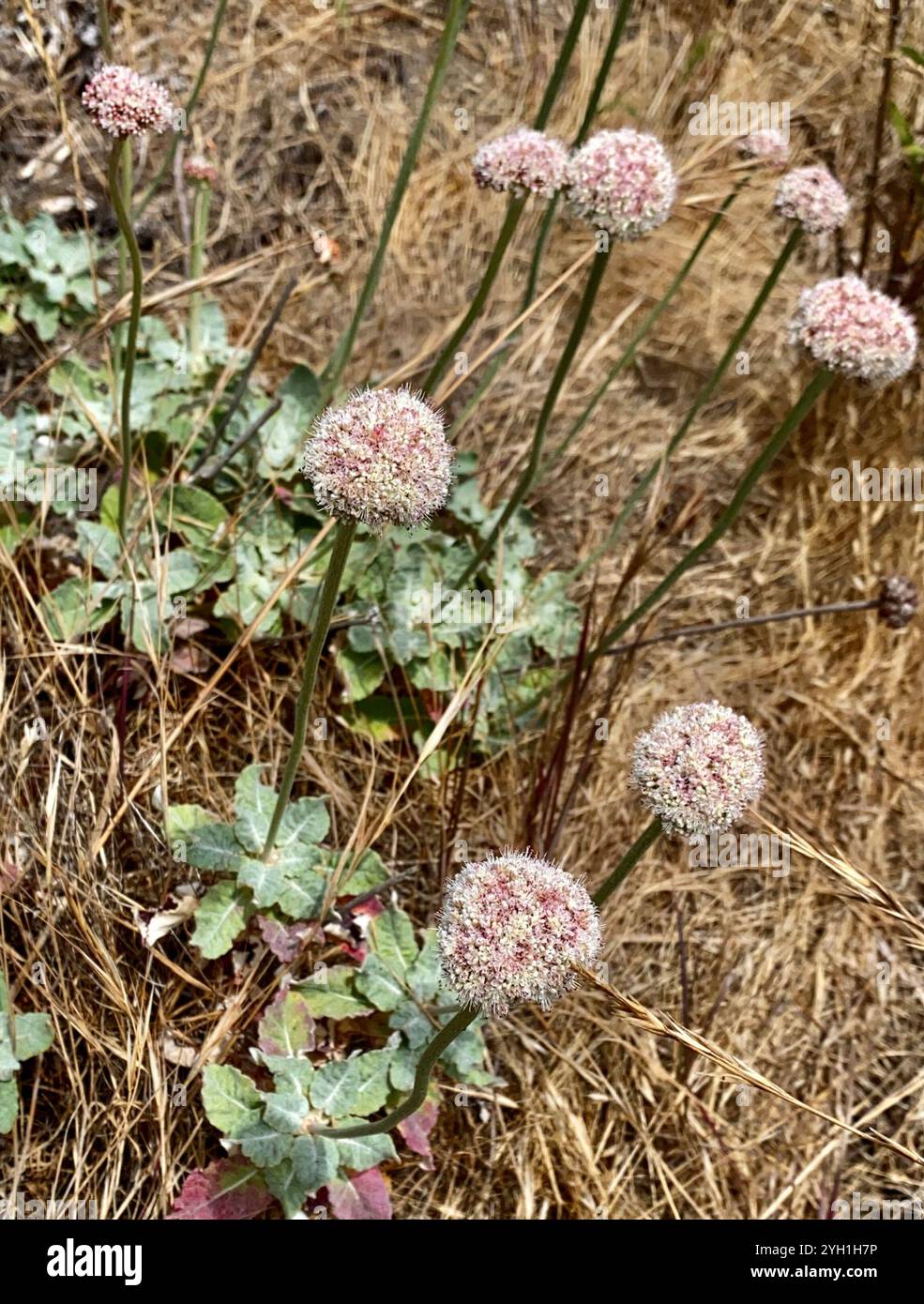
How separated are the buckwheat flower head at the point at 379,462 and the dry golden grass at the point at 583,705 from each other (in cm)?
89

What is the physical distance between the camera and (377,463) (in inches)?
66.5

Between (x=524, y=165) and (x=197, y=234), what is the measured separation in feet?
3.38

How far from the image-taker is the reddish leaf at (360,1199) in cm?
221

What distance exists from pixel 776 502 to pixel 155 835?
2.32m

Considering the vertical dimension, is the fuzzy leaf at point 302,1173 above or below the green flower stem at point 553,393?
below

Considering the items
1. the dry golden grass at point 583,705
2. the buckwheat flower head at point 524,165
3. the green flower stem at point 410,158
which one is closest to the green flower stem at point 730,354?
the dry golden grass at point 583,705

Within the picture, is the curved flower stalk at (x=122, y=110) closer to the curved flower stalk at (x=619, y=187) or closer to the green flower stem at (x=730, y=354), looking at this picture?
the curved flower stalk at (x=619, y=187)

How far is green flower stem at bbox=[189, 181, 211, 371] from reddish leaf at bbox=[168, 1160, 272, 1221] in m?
2.02

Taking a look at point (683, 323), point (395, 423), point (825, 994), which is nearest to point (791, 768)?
point (825, 994)

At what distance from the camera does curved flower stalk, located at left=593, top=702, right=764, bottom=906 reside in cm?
185

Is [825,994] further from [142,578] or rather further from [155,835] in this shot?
[142,578]

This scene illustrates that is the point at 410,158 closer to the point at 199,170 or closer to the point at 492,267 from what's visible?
the point at 492,267

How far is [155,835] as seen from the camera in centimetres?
250

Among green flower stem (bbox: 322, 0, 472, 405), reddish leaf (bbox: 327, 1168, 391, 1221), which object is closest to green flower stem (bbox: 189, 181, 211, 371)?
green flower stem (bbox: 322, 0, 472, 405)
